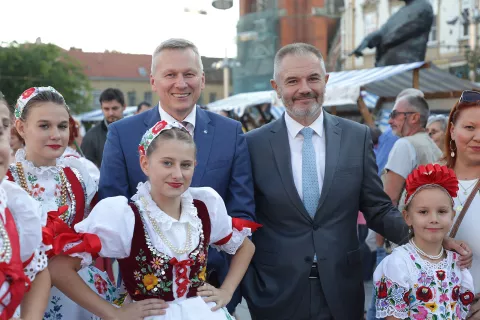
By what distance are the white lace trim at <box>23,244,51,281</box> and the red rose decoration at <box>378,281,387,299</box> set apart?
5.39 feet

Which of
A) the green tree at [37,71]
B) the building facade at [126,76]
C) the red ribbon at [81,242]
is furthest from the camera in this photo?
the building facade at [126,76]

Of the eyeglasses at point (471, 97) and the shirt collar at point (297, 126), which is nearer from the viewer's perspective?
the eyeglasses at point (471, 97)

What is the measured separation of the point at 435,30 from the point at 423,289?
32017mm

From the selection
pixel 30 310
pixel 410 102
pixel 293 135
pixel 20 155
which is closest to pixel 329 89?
pixel 410 102

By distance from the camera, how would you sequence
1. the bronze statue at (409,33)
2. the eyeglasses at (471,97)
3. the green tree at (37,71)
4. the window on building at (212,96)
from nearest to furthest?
the eyeglasses at (471,97), the bronze statue at (409,33), the green tree at (37,71), the window on building at (212,96)

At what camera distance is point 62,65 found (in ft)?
104

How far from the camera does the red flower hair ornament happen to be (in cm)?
289

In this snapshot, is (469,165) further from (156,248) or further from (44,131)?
(44,131)

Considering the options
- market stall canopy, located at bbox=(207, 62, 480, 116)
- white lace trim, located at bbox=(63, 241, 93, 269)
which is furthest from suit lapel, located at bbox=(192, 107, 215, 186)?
market stall canopy, located at bbox=(207, 62, 480, 116)

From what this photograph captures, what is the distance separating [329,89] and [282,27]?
991 inches

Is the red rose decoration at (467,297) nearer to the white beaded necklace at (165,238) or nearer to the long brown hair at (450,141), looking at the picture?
the long brown hair at (450,141)

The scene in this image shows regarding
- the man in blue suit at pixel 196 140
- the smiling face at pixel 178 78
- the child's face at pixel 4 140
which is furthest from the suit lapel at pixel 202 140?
the child's face at pixel 4 140

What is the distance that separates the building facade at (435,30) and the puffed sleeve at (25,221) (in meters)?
23.2

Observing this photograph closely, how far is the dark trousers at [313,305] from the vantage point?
122 inches
